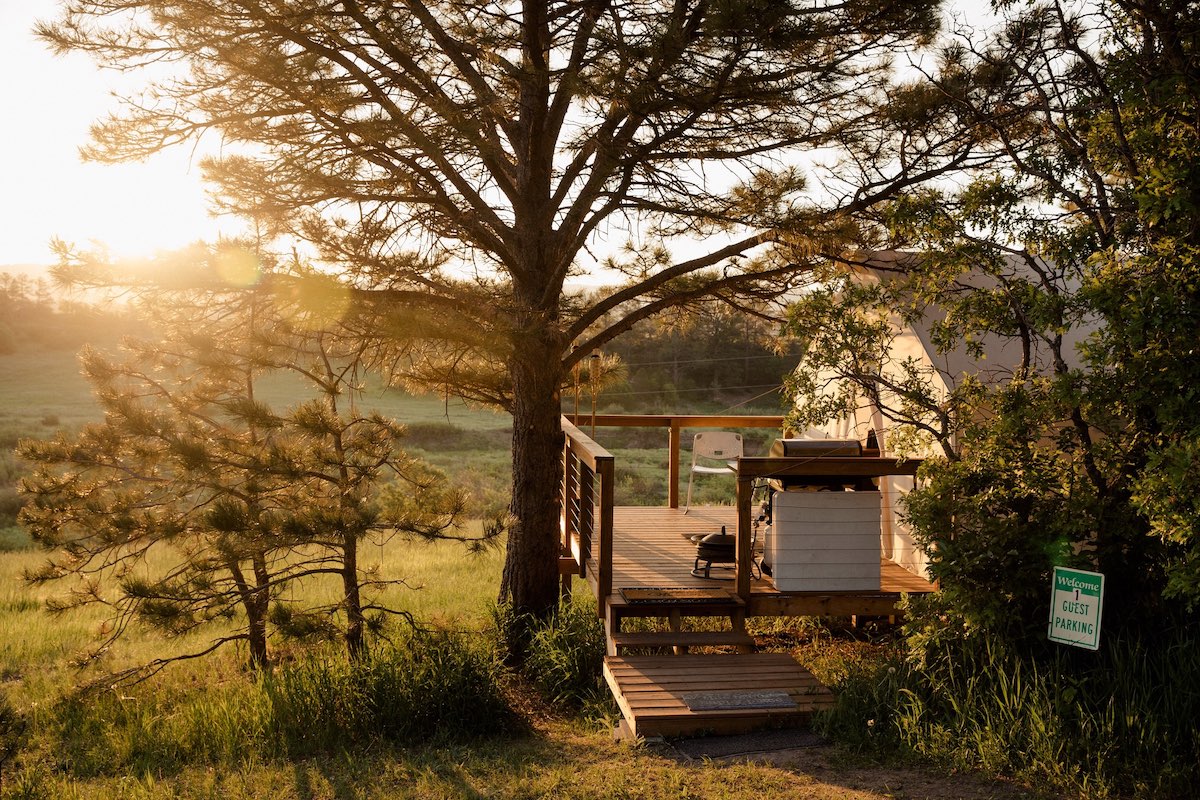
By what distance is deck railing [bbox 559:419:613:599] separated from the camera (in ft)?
20.0

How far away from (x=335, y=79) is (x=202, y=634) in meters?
6.79

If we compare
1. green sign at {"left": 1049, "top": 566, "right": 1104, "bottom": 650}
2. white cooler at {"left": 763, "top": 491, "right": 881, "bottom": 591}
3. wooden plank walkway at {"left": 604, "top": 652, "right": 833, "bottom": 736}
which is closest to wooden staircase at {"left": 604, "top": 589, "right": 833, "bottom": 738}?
wooden plank walkway at {"left": 604, "top": 652, "right": 833, "bottom": 736}

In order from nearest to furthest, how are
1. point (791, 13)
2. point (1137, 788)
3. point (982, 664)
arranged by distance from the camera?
point (1137, 788)
point (982, 664)
point (791, 13)

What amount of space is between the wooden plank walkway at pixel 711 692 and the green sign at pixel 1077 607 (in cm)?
131

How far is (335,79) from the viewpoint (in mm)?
6348

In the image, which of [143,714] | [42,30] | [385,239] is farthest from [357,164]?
[143,714]

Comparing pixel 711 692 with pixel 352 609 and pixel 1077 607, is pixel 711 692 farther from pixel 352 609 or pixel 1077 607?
pixel 352 609

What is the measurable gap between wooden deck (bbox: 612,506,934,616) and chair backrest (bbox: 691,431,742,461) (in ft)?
2.48

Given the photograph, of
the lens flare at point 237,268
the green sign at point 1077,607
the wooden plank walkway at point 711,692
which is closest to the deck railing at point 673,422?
the wooden plank walkway at point 711,692

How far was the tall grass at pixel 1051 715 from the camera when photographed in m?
3.92

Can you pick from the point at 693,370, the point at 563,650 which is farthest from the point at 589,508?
the point at 693,370

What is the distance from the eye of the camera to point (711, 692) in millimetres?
5059

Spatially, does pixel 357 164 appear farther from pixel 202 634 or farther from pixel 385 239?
pixel 202 634

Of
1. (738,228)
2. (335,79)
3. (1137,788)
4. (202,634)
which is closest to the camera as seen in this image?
(1137,788)
